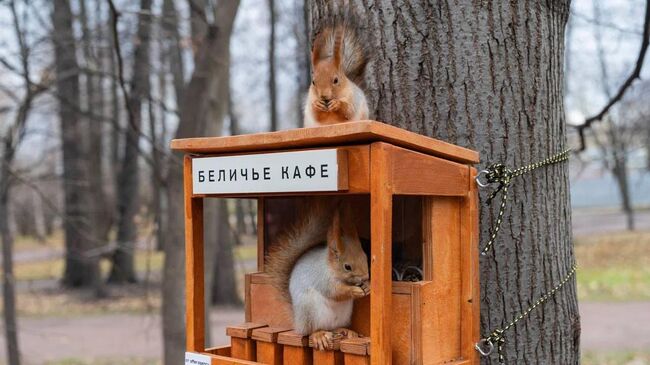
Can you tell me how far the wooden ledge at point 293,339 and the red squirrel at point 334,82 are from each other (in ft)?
1.66

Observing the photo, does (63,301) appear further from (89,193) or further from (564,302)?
(564,302)

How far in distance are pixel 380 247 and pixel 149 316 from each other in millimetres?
11647

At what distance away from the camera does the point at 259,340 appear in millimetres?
1900

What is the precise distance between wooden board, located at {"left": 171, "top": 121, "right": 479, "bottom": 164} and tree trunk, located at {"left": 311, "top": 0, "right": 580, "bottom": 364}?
0.23m

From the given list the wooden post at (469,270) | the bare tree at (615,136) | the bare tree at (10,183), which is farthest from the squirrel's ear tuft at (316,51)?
the bare tree at (615,136)

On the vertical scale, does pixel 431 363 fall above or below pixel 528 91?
below

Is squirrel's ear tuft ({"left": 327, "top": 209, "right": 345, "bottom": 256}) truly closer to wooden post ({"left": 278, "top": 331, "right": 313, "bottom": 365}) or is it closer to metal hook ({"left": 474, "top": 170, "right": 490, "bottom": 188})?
wooden post ({"left": 278, "top": 331, "right": 313, "bottom": 365})

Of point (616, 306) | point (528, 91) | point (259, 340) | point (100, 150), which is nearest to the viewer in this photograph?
point (259, 340)

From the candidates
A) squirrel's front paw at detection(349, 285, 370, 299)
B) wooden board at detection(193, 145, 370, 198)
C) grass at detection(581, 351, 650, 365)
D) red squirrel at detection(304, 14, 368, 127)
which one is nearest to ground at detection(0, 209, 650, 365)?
grass at detection(581, 351, 650, 365)

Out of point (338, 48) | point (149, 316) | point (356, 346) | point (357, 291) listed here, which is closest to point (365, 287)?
point (357, 291)

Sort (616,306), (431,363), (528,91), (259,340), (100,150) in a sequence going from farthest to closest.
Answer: (100,150)
(616,306)
(528,91)
(259,340)
(431,363)

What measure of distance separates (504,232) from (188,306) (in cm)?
84

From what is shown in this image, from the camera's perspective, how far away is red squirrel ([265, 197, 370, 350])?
1.71 m

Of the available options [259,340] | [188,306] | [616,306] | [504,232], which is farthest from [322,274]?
[616,306]
